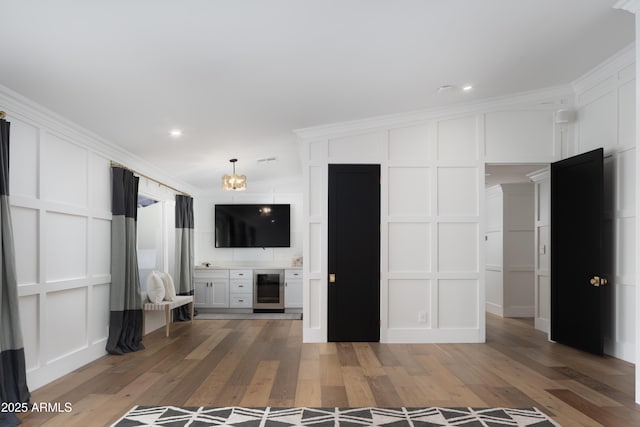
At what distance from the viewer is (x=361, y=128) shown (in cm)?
565

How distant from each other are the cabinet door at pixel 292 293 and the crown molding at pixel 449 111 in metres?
3.61

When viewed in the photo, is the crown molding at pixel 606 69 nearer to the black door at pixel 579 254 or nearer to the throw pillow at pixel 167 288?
the black door at pixel 579 254

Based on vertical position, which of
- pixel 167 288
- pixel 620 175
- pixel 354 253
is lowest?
pixel 167 288

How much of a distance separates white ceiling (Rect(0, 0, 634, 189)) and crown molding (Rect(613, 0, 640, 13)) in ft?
0.23

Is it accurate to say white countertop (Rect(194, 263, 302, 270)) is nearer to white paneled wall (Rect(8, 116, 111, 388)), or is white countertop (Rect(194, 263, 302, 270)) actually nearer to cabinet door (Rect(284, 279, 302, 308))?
cabinet door (Rect(284, 279, 302, 308))

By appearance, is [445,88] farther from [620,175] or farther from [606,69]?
[620,175]

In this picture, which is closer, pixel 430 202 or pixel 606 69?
pixel 606 69

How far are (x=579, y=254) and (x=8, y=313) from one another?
5441mm

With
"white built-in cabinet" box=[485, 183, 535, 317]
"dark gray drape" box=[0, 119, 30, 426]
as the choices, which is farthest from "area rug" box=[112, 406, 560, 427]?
"white built-in cabinet" box=[485, 183, 535, 317]

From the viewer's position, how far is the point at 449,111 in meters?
5.56

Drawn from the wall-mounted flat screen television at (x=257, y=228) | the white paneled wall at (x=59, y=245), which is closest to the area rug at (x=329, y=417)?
the white paneled wall at (x=59, y=245)

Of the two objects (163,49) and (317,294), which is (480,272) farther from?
(163,49)

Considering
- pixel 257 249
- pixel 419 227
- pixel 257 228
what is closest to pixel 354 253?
pixel 419 227

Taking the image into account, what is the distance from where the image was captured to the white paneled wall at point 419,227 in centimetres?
555
